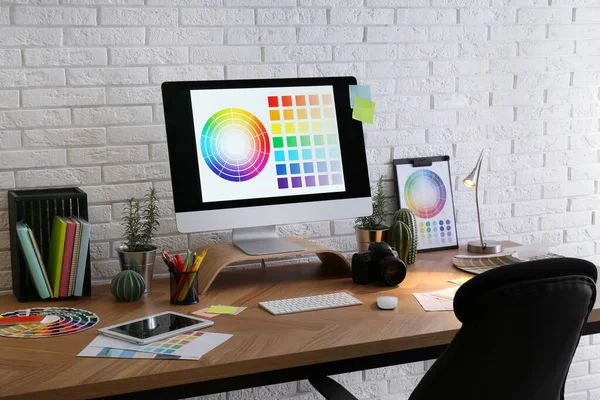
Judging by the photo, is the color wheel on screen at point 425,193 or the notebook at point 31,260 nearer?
the notebook at point 31,260

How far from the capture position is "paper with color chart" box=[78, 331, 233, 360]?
1710 millimetres

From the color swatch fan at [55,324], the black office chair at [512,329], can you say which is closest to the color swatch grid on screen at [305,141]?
the color swatch fan at [55,324]

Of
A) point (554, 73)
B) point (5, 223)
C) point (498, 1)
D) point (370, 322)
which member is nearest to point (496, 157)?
point (554, 73)

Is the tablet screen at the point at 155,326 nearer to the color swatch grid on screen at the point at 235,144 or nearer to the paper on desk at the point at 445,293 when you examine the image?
the color swatch grid on screen at the point at 235,144

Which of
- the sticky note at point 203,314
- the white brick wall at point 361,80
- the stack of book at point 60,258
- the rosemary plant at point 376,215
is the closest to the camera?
the sticky note at point 203,314

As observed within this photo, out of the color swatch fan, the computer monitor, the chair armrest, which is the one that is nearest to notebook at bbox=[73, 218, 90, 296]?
the color swatch fan

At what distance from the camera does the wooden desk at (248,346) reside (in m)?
1.60

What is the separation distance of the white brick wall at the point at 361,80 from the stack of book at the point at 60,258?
0.83 ft

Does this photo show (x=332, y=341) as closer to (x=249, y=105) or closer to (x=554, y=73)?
(x=249, y=105)

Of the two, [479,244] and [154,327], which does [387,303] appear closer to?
[154,327]

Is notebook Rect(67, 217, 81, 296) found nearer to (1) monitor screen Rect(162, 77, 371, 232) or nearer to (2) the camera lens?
(1) monitor screen Rect(162, 77, 371, 232)

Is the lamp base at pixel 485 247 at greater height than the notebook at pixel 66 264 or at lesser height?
lesser

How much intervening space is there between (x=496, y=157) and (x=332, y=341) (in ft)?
4.73

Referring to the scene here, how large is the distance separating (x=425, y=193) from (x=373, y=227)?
0.34 metres
